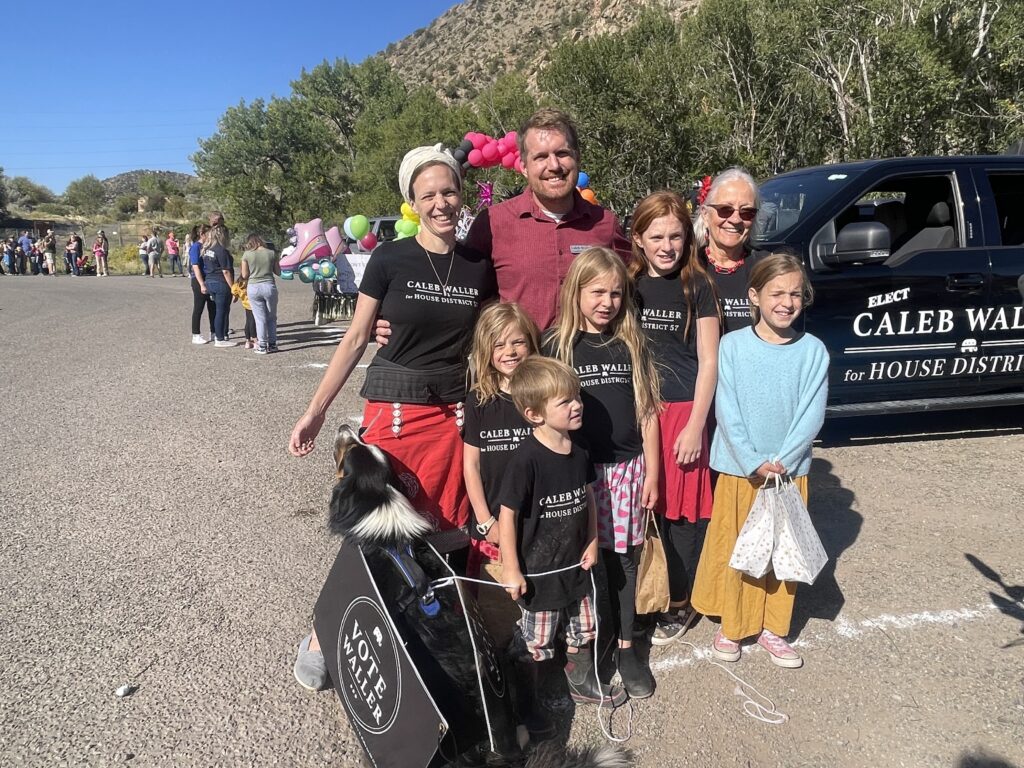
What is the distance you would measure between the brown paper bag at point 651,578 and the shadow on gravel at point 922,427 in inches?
Result: 126

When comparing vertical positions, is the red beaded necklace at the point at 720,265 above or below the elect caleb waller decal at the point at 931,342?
above

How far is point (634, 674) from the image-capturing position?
2525 millimetres

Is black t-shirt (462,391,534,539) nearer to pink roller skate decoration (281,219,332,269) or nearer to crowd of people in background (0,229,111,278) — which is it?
pink roller skate decoration (281,219,332,269)

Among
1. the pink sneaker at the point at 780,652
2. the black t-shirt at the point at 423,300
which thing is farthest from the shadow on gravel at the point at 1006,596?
the black t-shirt at the point at 423,300

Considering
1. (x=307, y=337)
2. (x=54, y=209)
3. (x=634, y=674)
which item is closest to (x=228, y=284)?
(x=307, y=337)

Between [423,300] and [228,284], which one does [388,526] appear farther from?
[228,284]

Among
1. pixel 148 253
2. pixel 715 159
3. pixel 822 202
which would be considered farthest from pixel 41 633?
pixel 148 253

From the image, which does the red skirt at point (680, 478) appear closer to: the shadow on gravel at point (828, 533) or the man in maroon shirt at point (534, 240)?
the man in maroon shirt at point (534, 240)

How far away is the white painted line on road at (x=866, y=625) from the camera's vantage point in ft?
9.02

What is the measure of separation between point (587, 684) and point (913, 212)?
16.2 ft

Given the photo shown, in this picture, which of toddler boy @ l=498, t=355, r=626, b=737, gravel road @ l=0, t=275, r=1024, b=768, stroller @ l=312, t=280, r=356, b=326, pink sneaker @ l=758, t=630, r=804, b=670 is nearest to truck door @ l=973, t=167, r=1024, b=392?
gravel road @ l=0, t=275, r=1024, b=768

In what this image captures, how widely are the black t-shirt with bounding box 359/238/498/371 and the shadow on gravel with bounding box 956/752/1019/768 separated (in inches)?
83.0

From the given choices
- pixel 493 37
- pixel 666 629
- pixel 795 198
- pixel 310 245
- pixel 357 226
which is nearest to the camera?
pixel 666 629

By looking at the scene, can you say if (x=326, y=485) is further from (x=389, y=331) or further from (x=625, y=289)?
(x=625, y=289)
